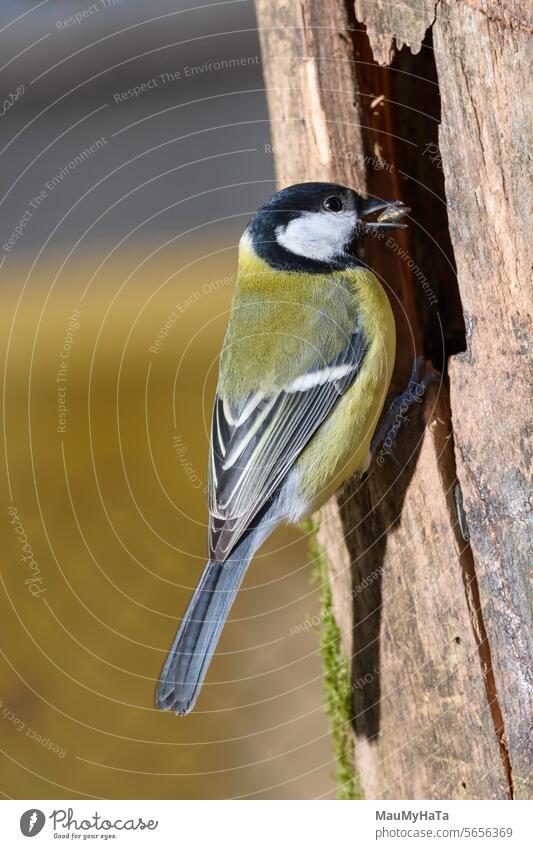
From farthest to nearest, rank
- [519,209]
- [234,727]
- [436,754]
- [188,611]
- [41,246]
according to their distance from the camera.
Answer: [41,246], [234,727], [436,754], [188,611], [519,209]

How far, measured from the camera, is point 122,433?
2299 millimetres

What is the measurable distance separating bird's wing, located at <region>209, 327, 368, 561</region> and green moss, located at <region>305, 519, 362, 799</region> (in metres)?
0.47

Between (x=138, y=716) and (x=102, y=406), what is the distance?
33.1 inches

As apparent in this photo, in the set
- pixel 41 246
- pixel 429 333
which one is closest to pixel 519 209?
pixel 429 333

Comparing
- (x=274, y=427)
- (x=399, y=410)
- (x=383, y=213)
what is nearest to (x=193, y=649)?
(x=274, y=427)

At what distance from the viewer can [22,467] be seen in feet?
7.80

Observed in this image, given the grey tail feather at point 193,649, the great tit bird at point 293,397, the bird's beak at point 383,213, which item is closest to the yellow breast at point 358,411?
the great tit bird at point 293,397

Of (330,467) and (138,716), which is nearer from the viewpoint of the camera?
(330,467)

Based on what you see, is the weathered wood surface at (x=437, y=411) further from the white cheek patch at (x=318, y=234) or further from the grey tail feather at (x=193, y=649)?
the grey tail feather at (x=193, y=649)

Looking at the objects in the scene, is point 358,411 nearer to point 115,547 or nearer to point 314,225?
point 314,225

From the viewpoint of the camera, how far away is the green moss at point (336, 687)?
152 cm

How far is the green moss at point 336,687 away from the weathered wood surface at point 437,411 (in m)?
0.04

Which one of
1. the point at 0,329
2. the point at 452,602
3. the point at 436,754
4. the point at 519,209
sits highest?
the point at 0,329

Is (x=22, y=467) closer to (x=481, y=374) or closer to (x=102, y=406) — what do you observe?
(x=102, y=406)
